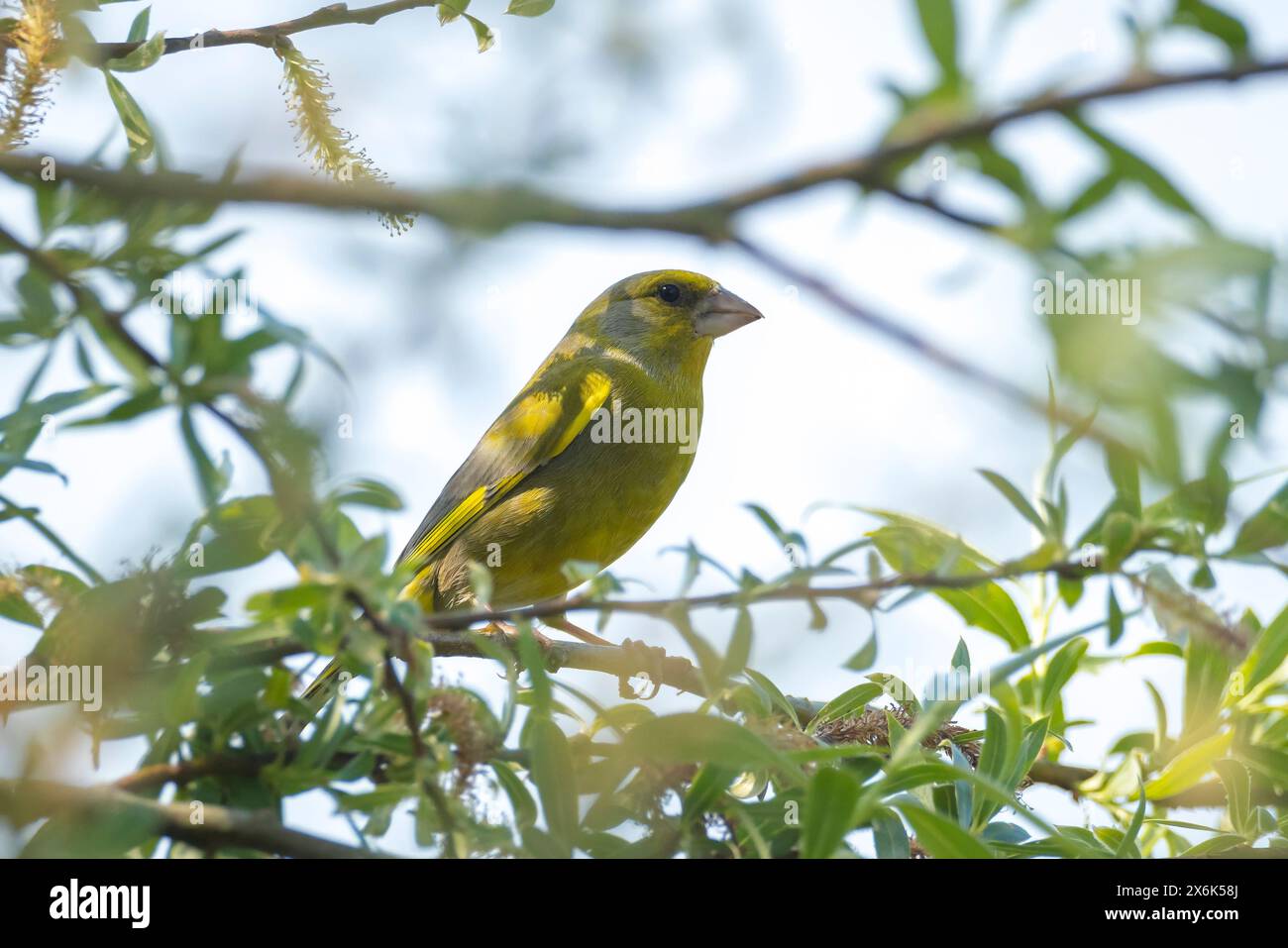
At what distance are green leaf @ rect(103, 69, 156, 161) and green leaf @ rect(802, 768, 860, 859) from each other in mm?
1807

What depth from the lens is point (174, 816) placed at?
1691 mm

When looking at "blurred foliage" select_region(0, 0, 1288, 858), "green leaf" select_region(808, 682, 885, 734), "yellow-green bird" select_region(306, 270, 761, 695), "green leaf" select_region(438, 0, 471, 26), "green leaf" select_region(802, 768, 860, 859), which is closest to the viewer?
"blurred foliage" select_region(0, 0, 1288, 858)

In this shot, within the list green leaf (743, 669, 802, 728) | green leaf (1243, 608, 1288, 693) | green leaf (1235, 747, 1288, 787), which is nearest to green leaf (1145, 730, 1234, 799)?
green leaf (1235, 747, 1288, 787)

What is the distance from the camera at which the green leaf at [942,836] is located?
1.87 meters

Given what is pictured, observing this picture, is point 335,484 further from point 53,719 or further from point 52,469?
point 52,469

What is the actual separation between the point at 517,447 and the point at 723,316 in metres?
1.25

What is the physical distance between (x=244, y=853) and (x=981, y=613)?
195 centimetres

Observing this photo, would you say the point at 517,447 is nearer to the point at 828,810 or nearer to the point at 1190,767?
the point at 1190,767

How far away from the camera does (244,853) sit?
184 centimetres

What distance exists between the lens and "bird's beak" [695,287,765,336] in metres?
5.54

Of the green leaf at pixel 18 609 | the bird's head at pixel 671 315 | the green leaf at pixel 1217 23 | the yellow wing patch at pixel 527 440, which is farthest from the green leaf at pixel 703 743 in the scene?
the bird's head at pixel 671 315

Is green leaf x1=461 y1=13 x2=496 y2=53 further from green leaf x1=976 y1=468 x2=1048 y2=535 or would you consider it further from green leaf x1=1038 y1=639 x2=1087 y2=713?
green leaf x1=1038 y1=639 x2=1087 y2=713

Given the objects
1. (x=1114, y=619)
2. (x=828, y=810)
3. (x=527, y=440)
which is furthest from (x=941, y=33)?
(x=527, y=440)

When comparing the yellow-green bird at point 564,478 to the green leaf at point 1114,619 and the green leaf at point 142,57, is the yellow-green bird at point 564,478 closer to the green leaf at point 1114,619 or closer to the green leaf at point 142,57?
the green leaf at point 142,57
